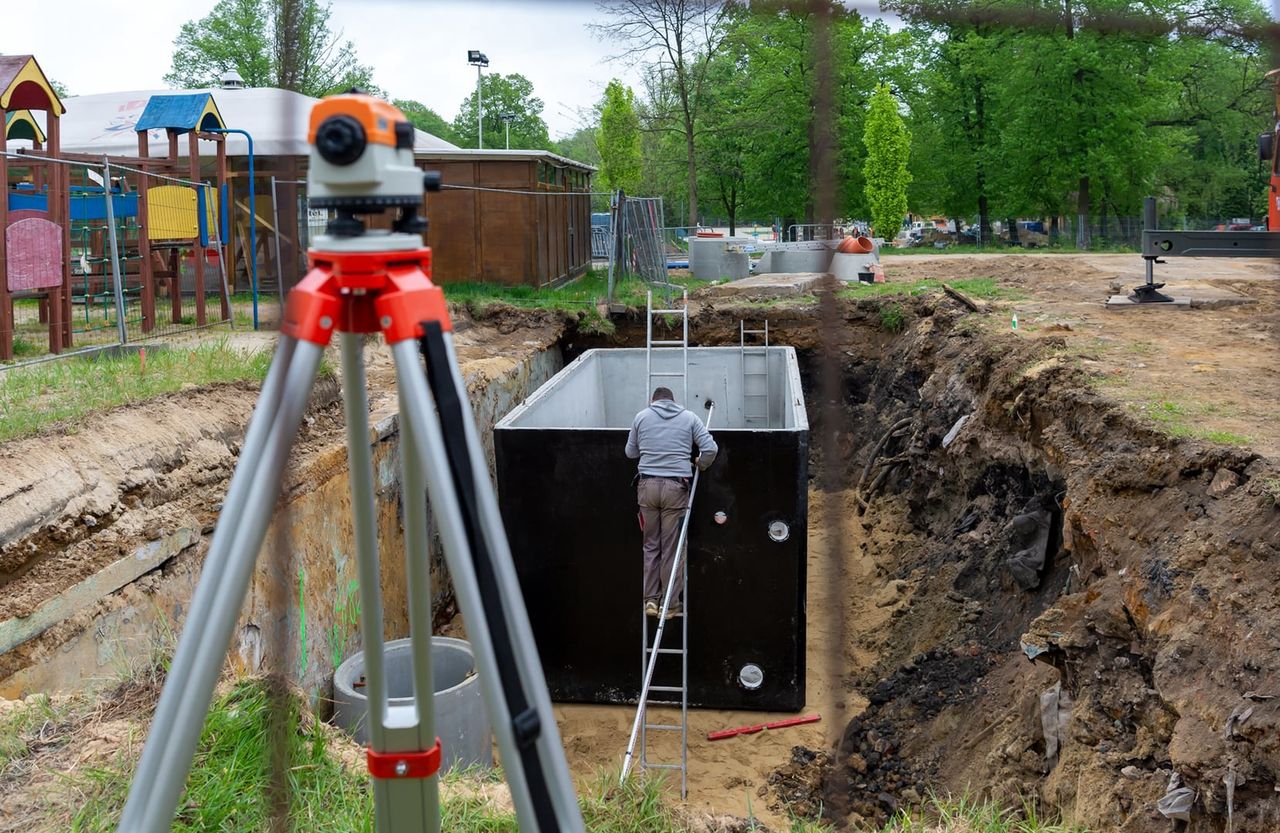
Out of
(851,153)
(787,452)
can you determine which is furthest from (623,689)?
(851,153)

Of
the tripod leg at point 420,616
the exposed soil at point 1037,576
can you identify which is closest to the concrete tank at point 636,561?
the exposed soil at point 1037,576

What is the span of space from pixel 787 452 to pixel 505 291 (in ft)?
29.9

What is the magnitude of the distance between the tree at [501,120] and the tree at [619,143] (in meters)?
18.4

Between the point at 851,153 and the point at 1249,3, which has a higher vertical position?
the point at 1249,3

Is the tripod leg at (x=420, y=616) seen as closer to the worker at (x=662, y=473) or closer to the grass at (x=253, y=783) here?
the grass at (x=253, y=783)

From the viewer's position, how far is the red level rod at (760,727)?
32.2 feet

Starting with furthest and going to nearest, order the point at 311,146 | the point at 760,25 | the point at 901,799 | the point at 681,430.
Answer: the point at 681,430, the point at 901,799, the point at 760,25, the point at 311,146

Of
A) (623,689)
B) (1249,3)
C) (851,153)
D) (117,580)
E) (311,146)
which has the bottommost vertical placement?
(623,689)

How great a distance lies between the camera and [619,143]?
26.8 metres

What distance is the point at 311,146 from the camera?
5.83ft

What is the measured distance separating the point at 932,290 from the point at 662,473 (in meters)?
8.84

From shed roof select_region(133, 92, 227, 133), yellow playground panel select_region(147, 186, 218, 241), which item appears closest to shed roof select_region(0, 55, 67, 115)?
shed roof select_region(133, 92, 227, 133)

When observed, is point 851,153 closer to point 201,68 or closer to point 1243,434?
point 1243,434

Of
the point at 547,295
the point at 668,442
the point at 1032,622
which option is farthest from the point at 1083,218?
the point at 1032,622
